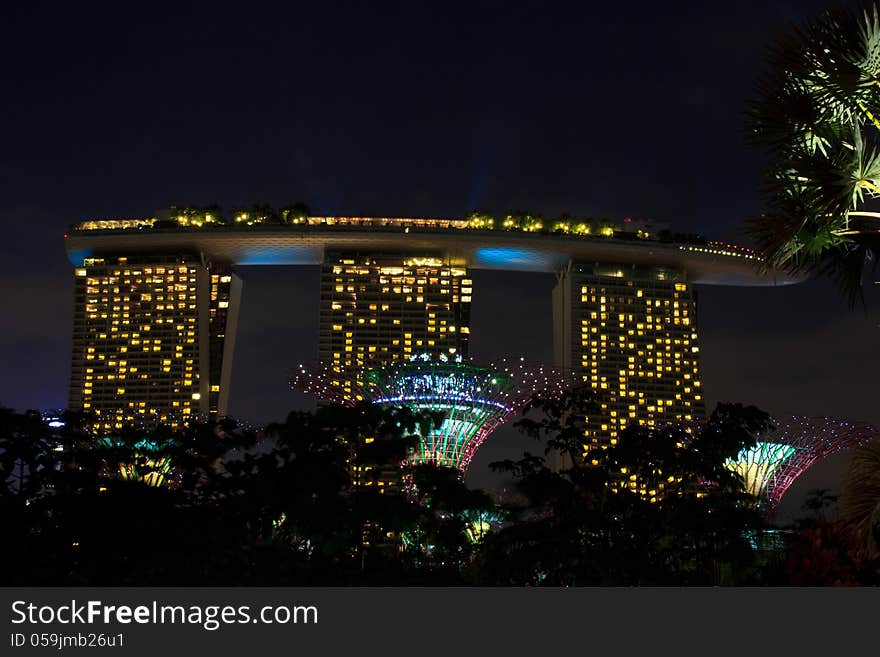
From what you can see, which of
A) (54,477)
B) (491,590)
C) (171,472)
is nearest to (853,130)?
(491,590)

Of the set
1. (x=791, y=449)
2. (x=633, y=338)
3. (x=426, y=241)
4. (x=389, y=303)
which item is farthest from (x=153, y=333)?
(x=791, y=449)

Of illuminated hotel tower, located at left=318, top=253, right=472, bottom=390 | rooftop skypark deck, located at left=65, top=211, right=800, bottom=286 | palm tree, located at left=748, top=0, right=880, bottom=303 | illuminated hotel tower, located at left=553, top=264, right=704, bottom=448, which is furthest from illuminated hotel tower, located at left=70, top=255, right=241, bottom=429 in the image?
palm tree, located at left=748, top=0, right=880, bottom=303

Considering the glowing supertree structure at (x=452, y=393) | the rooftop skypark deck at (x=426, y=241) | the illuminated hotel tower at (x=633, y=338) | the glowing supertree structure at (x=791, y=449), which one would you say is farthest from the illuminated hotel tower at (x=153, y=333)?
the glowing supertree structure at (x=791, y=449)

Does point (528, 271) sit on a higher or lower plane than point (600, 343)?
higher

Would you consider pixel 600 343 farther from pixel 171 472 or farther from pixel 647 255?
pixel 171 472

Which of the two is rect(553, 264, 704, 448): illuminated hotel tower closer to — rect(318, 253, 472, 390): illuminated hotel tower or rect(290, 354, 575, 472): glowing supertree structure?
rect(318, 253, 472, 390): illuminated hotel tower
